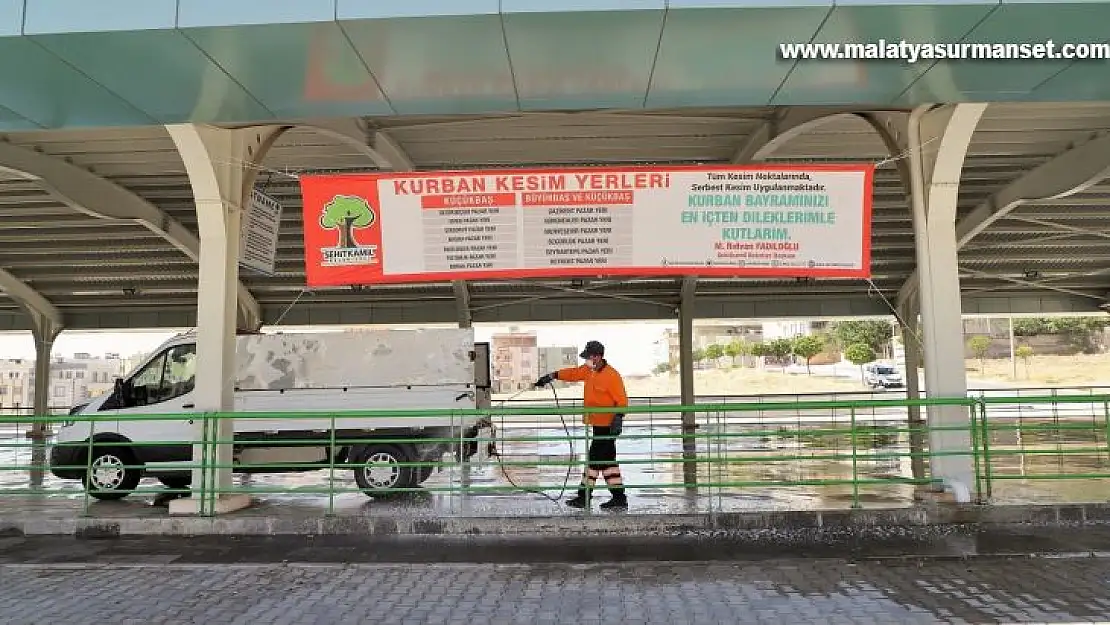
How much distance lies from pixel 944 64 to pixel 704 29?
2034 mm

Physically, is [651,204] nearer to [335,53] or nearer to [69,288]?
[335,53]

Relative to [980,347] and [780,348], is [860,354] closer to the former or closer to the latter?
[780,348]

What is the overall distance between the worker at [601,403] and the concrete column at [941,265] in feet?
11.2

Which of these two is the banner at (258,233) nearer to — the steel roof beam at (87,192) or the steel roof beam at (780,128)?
the steel roof beam at (87,192)

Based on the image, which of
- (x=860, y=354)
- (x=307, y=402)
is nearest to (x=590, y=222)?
(x=307, y=402)

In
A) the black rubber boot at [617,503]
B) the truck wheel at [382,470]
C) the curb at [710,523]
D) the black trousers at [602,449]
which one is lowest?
the curb at [710,523]

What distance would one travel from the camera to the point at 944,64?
5781 mm

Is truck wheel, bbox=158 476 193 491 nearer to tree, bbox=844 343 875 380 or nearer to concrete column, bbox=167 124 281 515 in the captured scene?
concrete column, bbox=167 124 281 515

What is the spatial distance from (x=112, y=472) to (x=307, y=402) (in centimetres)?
252

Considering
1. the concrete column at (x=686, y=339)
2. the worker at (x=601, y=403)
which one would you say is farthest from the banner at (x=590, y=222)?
the concrete column at (x=686, y=339)

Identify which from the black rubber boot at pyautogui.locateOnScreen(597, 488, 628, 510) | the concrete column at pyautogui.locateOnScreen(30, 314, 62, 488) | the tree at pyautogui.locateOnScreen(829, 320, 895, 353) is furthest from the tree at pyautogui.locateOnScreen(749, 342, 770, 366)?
the black rubber boot at pyautogui.locateOnScreen(597, 488, 628, 510)

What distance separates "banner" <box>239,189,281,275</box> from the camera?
8.77 m

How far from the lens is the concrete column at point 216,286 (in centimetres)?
808

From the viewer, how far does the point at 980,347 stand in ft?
220
